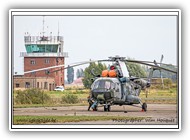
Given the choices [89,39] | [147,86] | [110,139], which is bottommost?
[110,139]

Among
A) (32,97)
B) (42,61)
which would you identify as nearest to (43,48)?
(42,61)

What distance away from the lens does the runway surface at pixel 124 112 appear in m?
10.8

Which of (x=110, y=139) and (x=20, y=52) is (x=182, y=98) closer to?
(x=110, y=139)

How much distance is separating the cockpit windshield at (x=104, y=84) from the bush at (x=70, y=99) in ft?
1.22

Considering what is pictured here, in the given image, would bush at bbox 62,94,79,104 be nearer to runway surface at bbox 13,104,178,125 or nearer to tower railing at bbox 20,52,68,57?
runway surface at bbox 13,104,178,125

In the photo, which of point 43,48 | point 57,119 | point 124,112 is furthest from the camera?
→ point 43,48

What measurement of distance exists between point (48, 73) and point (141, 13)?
1641mm

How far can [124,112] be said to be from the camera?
11.0 meters

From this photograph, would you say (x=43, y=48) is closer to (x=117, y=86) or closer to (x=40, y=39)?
(x=40, y=39)

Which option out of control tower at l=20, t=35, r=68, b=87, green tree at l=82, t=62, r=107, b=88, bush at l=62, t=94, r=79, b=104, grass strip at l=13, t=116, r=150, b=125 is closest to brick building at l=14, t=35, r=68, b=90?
control tower at l=20, t=35, r=68, b=87

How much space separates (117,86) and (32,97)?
1291mm

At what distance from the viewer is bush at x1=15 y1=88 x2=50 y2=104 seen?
35.8 feet
